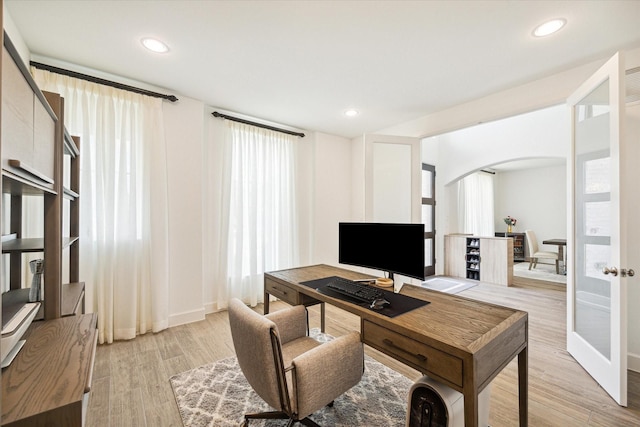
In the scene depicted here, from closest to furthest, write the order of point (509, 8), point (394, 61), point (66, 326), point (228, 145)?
point (66, 326)
point (509, 8)
point (394, 61)
point (228, 145)

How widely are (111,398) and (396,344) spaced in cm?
203

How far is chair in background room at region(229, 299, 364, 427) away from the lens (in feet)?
4.25

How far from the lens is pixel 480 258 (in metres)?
5.49

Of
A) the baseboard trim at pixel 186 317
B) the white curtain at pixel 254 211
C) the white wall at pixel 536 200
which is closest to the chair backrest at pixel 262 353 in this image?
the baseboard trim at pixel 186 317

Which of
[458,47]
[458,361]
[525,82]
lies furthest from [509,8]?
[458,361]

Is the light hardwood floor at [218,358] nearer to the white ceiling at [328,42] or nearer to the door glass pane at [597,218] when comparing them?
the door glass pane at [597,218]

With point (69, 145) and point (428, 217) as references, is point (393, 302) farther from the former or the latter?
point (428, 217)

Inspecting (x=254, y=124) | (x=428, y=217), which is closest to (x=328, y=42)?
(x=254, y=124)

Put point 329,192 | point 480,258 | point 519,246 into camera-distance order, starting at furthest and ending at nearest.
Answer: point 519,246 → point 480,258 → point 329,192

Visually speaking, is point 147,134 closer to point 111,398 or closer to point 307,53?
point 307,53

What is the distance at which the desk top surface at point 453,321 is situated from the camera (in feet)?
3.96

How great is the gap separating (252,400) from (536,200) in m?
9.33

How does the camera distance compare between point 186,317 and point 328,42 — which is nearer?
point 328,42

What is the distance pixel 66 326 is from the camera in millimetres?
1334
